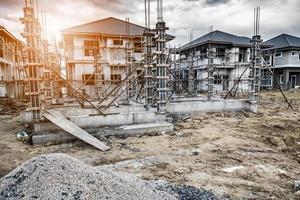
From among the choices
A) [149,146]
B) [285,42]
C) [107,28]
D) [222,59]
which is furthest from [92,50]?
[285,42]

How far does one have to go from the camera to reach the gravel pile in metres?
2.91

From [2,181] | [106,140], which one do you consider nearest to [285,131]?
[106,140]

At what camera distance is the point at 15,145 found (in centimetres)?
682

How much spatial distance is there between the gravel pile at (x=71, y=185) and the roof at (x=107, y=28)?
19535 mm

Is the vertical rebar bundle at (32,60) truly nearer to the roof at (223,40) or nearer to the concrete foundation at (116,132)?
the concrete foundation at (116,132)

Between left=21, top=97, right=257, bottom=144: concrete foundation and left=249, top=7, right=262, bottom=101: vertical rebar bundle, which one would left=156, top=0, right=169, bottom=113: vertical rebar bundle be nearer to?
left=21, top=97, right=257, bottom=144: concrete foundation

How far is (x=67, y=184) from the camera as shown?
3012 mm

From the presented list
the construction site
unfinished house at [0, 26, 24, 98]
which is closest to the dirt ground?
the construction site

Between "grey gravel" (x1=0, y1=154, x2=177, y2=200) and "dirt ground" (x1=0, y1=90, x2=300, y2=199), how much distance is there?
4.10 ft

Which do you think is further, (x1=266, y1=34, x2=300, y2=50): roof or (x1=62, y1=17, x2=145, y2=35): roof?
(x1=266, y1=34, x2=300, y2=50): roof

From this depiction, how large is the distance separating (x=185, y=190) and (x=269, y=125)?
23.6 ft

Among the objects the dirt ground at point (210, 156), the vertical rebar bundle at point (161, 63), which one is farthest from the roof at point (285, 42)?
the vertical rebar bundle at point (161, 63)

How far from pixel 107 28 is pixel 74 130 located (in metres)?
17.8

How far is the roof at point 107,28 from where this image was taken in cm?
2107
